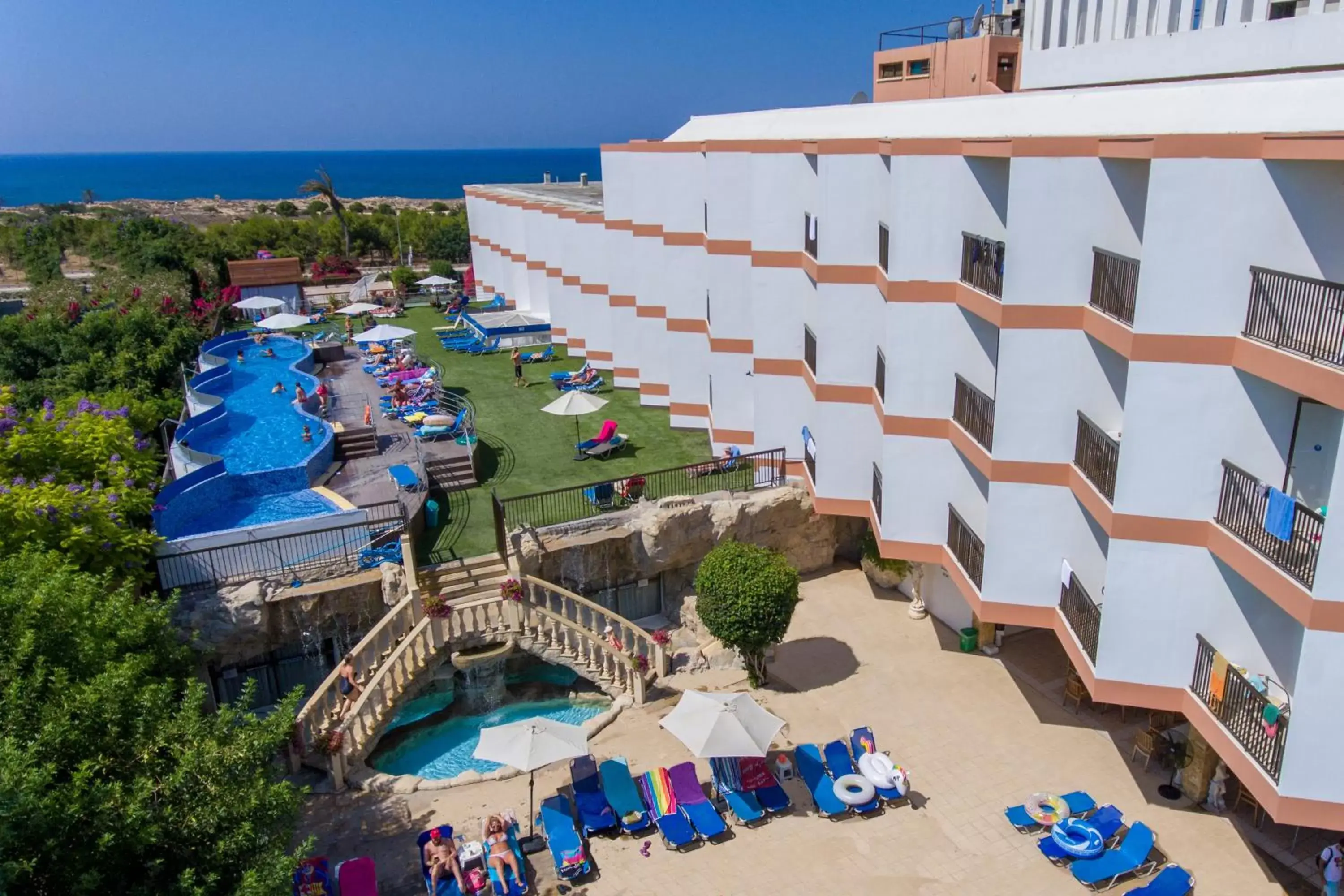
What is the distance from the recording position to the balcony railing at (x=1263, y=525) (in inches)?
499

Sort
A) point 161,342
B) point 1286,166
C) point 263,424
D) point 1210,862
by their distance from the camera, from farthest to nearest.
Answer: point 161,342 → point 263,424 → point 1210,862 → point 1286,166

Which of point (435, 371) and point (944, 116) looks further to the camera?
point (435, 371)

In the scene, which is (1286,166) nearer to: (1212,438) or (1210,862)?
(1212,438)

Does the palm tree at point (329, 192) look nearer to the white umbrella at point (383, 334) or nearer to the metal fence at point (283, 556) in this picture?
the white umbrella at point (383, 334)

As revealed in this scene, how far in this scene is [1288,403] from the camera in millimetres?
13625

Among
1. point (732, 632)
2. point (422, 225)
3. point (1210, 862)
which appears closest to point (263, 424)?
point (732, 632)

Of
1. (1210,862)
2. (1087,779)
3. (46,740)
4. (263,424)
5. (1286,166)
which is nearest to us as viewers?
(46,740)

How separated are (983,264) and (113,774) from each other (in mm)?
17437

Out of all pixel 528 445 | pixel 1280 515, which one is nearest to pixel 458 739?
pixel 528 445

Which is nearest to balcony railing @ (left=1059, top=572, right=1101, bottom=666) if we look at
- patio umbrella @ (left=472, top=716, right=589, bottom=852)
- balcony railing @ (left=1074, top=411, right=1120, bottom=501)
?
balcony railing @ (left=1074, top=411, right=1120, bottom=501)

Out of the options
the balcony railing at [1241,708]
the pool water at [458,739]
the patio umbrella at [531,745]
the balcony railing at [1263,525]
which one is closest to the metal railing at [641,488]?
the pool water at [458,739]

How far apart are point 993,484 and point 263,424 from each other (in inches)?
1074

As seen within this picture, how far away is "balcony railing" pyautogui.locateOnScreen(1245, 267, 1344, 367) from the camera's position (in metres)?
12.2

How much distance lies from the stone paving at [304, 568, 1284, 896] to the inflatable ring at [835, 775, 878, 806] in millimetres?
445
